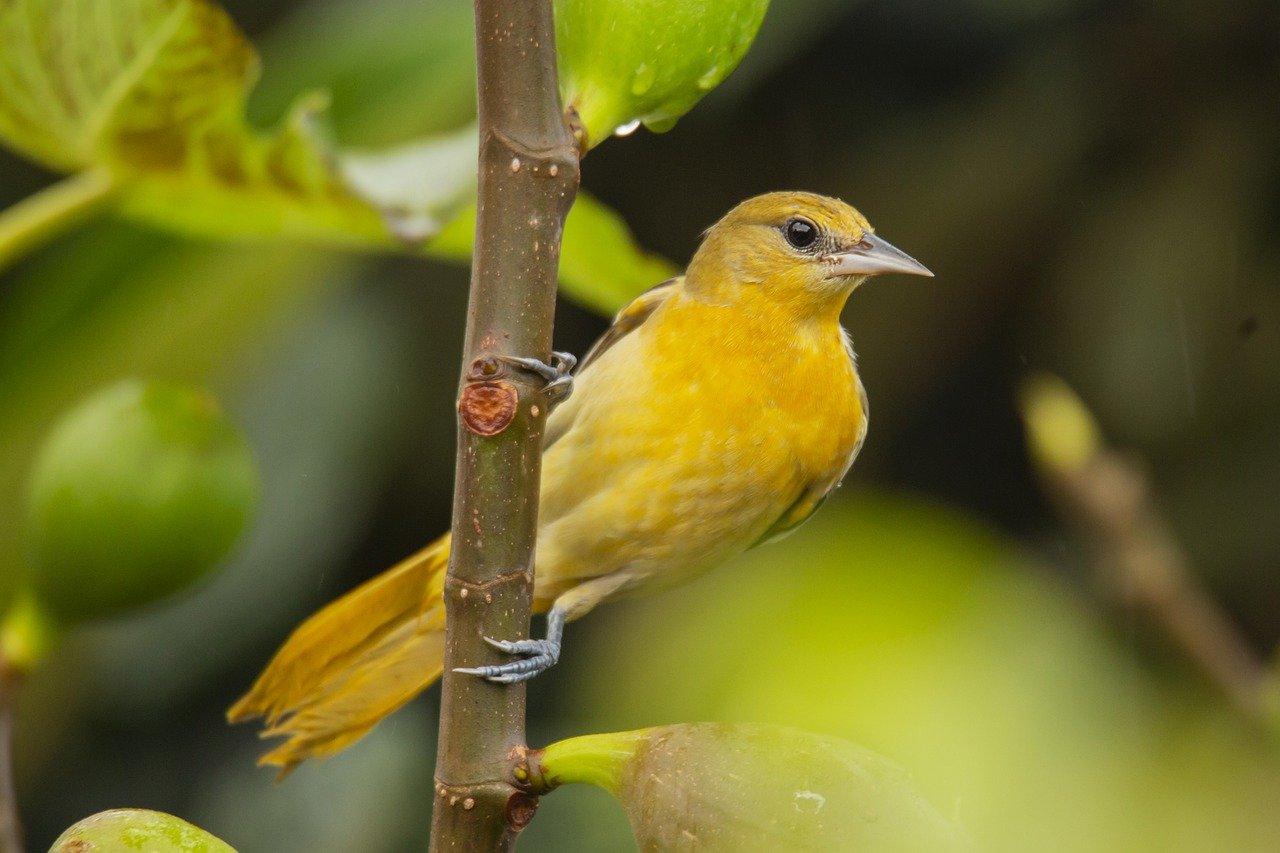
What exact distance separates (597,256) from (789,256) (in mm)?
276

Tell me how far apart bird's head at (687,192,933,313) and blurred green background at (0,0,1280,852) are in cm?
22

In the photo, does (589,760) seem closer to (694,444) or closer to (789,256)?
(694,444)

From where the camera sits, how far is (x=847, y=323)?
6.72ft

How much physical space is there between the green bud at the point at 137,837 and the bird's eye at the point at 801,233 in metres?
0.89

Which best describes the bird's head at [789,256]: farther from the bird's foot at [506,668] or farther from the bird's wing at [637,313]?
the bird's foot at [506,668]

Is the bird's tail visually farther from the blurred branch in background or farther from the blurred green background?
the blurred branch in background

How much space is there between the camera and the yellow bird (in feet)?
3.80

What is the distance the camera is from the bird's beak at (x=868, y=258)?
1220 mm

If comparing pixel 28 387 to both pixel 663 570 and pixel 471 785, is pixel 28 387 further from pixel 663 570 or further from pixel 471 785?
pixel 471 785

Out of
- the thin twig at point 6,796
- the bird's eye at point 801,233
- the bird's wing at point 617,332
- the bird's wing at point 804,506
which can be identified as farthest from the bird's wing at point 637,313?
the thin twig at point 6,796

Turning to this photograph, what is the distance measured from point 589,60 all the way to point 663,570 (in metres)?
0.63

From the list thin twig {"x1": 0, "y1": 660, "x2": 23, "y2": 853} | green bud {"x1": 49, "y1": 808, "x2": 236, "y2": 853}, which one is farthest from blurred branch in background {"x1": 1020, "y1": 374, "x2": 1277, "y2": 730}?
thin twig {"x1": 0, "y1": 660, "x2": 23, "y2": 853}

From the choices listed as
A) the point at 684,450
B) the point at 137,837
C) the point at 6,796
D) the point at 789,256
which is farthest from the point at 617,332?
the point at 137,837

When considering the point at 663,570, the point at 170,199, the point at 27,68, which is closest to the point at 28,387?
the point at 170,199
